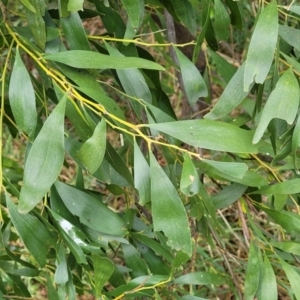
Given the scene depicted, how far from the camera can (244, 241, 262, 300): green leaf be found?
65 cm

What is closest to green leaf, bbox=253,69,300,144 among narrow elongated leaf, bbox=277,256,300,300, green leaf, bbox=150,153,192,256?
green leaf, bbox=150,153,192,256

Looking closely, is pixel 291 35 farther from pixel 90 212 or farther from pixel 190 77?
pixel 90 212

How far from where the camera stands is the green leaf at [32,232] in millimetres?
627

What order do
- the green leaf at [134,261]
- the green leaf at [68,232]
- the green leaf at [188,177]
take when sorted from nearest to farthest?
the green leaf at [188,177] < the green leaf at [68,232] < the green leaf at [134,261]

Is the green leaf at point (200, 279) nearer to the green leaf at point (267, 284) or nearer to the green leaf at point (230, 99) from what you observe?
the green leaf at point (267, 284)

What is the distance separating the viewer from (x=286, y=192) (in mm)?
668

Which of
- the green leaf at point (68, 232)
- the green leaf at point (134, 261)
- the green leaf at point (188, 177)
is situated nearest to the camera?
the green leaf at point (188, 177)

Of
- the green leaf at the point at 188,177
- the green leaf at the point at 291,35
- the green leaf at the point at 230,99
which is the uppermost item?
the green leaf at the point at 291,35

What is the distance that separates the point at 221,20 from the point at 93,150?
260 mm

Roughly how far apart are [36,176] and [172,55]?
0.49 meters

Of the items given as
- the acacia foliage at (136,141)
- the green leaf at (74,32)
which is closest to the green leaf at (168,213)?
the acacia foliage at (136,141)

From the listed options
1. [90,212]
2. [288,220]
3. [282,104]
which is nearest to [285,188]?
[288,220]

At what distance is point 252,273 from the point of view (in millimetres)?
662

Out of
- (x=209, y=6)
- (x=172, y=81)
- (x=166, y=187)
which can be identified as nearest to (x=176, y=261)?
(x=166, y=187)
